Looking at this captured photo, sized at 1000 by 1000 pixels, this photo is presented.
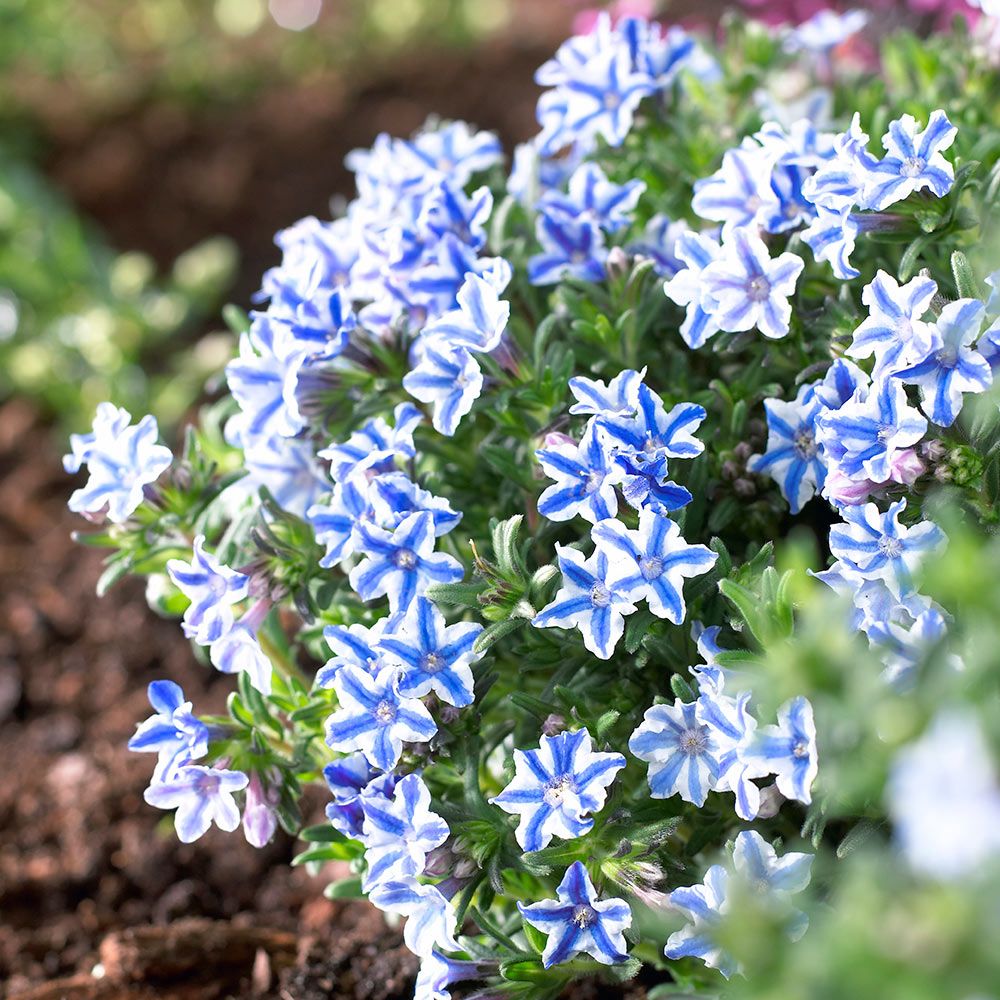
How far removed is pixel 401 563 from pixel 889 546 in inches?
30.5

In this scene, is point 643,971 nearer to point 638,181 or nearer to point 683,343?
point 683,343

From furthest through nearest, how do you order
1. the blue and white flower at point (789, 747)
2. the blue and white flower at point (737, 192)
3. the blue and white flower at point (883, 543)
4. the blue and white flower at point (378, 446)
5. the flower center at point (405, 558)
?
1. the blue and white flower at point (737, 192)
2. the blue and white flower at point (378, 446)
3. the flower center at point (405, 558)
4. the blue and white flower at point (883, 543)
5. the blue and white flower at point (789, 747)

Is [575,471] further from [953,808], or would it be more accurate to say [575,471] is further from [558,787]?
[953,808]

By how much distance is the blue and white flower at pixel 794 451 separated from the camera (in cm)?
222

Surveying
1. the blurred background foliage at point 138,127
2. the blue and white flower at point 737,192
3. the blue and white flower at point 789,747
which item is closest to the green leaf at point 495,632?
the blue and white flower at point 789,747

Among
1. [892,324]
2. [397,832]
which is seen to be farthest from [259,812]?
[892,324]

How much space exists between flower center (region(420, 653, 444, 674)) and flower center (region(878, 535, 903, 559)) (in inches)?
28.0

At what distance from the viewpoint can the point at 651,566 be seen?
6.63 feet

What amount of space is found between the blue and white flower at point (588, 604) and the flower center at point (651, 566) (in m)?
0.05

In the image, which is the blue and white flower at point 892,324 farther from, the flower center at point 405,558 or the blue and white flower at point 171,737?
the blue and white flower at point 171,737

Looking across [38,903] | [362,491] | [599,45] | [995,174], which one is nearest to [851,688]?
[362,491]

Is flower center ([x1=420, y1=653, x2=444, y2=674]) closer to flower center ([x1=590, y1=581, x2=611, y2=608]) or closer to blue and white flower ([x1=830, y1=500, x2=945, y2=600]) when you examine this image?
flower center ([x1=590, y1=581, x2=611, y2=608])

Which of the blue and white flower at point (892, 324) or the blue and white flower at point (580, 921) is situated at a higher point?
the blue and white flower at point (892, 324)

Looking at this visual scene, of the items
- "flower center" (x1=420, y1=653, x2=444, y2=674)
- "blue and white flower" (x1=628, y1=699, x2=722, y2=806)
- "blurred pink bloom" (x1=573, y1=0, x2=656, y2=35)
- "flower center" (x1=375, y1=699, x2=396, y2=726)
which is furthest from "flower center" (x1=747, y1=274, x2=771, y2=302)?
"blurred pink bloom" (x1=573, y1=0, x2=656, y2=35)
